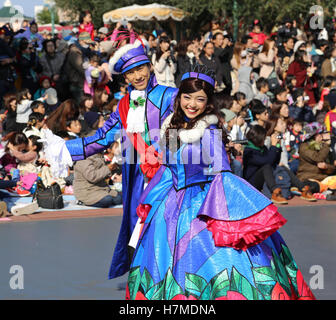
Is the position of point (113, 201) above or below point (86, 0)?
below

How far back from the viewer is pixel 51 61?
12.8 meters

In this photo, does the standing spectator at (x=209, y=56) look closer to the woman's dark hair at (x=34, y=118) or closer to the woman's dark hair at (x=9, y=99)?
the woman's dark hair at (x=9, y=99)

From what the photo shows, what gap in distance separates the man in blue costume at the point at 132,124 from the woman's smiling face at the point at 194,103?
0.67 metres

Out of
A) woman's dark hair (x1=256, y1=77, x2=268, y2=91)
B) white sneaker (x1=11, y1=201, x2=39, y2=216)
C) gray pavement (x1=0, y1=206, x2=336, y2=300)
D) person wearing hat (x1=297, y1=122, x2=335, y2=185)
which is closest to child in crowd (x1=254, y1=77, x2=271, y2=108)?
woman's dark hair (x1=256, y1=77, x2=268, y2=91)

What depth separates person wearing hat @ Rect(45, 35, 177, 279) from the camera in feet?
16.8

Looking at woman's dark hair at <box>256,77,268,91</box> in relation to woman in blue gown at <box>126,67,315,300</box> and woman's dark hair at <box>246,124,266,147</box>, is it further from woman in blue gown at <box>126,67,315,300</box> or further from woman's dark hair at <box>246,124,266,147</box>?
woman in blue gown at <box>126,67,315,300</box>

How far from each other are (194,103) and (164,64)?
801 cm

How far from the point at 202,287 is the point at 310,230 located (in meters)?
4.20

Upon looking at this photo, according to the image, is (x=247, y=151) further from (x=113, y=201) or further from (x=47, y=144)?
(x=47, y=144)

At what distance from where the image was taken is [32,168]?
967 cm

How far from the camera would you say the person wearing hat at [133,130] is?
511 cm

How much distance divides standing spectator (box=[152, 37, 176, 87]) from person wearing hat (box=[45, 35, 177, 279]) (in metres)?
6.92

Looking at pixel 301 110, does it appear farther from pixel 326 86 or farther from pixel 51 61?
pixel 51 61

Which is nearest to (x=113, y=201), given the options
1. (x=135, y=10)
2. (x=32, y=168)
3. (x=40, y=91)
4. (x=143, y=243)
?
(x=32, y=168)
